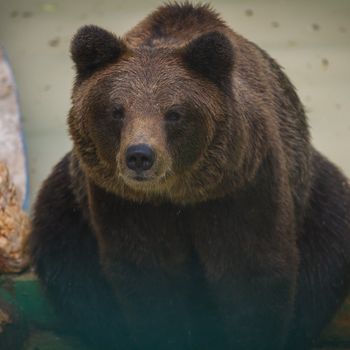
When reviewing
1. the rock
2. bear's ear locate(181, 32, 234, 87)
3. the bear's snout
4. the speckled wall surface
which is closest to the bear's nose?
the bear's snout

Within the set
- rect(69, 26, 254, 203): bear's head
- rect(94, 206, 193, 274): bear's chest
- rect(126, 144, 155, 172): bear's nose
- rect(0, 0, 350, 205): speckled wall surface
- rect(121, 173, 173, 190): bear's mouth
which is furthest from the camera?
rect(0, 0, 350, 205): speckled wall surface

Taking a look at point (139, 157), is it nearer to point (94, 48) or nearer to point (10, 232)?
point (94, 48)

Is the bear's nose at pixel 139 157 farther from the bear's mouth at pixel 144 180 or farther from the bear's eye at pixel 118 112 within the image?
the bear's eye at pixel 118 112

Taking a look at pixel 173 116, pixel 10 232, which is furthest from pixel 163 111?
pixel 10 232

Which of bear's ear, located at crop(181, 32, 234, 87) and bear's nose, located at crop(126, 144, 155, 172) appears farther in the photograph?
bear's ear, located at crop(181, 32, 234, 87)

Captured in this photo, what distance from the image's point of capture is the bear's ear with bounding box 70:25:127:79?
5.70 meters

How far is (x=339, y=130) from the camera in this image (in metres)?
9.48

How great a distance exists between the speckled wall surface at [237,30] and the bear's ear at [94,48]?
11.8 ft

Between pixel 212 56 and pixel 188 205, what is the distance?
2.77ft

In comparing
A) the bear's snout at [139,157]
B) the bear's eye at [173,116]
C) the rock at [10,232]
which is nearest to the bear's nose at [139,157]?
the bear's snout at [139,157]

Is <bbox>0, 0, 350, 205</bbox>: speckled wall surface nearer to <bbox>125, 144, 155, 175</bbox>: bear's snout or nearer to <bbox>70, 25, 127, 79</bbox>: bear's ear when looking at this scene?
<bbox>70, 25, 127, 79</bbox>: bear's ear

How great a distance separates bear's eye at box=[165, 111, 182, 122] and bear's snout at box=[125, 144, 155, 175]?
322 millimetres

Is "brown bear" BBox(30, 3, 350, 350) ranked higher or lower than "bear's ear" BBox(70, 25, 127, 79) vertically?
lower

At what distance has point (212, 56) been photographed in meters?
5.67
